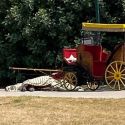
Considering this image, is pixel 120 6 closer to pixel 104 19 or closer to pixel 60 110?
pixel 104 19

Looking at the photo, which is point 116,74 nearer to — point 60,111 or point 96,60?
point 96,60

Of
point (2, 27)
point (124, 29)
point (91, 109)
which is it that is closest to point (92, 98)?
point (91, 109)

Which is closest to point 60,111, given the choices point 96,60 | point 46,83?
point 96,60

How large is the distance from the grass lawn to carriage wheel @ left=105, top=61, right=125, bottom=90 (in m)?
2.76

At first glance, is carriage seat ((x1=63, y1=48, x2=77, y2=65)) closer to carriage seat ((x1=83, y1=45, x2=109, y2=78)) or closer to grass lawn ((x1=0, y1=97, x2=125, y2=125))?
carriage seat ((x1=83, y1=45, x2=109, y2=78))

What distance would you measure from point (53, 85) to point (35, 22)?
3538 millimetres

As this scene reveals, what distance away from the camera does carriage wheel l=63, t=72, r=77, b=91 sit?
16766 millimetres

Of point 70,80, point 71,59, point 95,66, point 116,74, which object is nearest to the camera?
point 116,74

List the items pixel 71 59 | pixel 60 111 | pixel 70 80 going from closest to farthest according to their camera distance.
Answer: pixel 60 111 < pixel 70 80 < pixel 71 59

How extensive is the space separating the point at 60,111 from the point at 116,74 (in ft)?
15.7

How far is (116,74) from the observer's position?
16.3m

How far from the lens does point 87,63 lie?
16.6 metres

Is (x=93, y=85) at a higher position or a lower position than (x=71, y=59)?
lower

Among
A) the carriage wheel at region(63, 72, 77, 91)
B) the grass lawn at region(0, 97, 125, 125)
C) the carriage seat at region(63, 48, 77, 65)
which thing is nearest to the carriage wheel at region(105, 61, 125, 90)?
the carriage wheel at region(63, 72, 77, 91)
